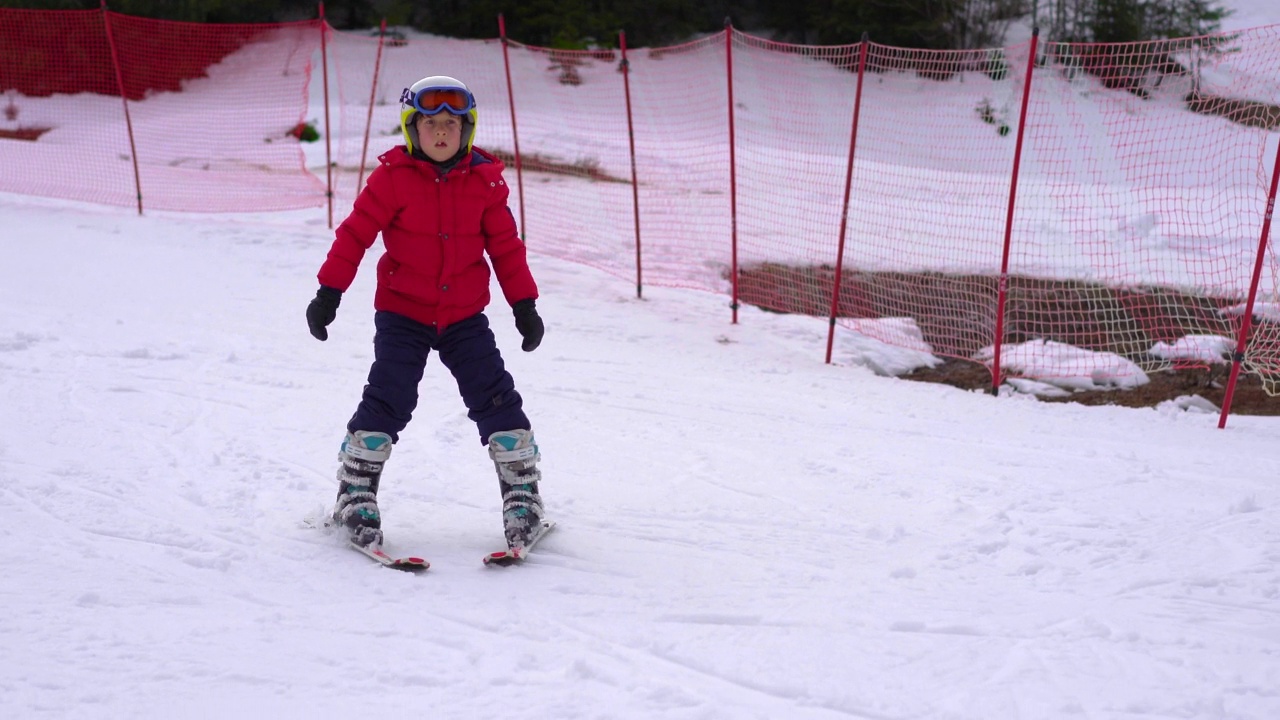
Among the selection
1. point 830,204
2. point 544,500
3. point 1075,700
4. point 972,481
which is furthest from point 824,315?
point 1075,700

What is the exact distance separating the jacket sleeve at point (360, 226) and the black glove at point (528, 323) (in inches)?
23.5

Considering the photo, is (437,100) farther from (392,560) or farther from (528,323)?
(392,560)

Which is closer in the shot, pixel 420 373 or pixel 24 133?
pixel 420 373

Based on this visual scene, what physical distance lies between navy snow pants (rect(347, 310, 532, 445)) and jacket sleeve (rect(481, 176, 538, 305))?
175mm

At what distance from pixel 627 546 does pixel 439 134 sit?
175 cm

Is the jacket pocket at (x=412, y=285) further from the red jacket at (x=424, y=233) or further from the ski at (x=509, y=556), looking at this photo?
the ski at (x=509, y=556)

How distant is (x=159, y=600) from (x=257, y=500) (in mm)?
1073

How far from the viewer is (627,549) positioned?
4.29 meters

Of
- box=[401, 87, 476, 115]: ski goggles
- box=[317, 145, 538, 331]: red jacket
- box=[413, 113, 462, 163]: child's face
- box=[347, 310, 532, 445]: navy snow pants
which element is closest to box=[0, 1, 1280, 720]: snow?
box=[347, 310, 532, 445]: navy snow pants

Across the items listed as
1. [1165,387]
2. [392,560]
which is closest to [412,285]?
[392,560]

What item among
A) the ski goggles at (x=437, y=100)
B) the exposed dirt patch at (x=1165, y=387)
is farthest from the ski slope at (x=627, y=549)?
the ski goggles at (x=437, y=100)

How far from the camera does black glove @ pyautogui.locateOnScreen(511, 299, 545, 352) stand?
13.5 ft

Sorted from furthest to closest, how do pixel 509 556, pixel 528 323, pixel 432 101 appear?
pixel 528 323 → pixel 509 556 → pixel 432 101

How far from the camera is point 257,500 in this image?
4602mm
